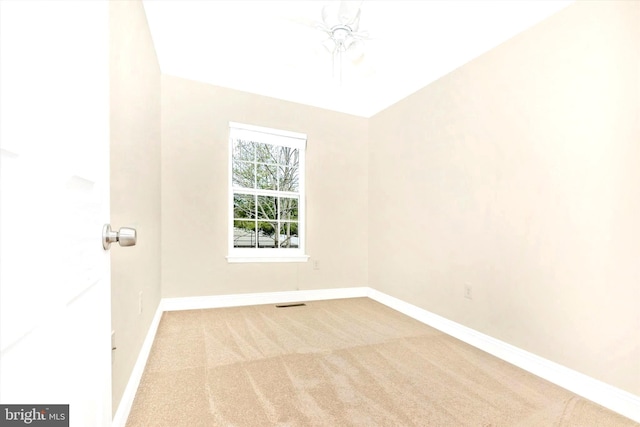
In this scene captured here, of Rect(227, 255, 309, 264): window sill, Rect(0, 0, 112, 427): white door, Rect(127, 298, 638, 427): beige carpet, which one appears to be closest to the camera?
Rect(0, 0, 112, 427): white door

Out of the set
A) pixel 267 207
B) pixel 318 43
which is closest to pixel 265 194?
pixel 267 207

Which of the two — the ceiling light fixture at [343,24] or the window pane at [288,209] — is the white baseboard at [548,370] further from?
Result: the ceiling light fixture at [343,24]

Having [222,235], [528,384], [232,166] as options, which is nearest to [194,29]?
[232,166]

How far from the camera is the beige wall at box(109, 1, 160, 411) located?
4.65ft

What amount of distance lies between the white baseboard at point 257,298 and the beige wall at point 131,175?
71 centimetres

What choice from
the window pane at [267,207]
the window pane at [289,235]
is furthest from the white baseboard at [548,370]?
the window pane at [267,207]

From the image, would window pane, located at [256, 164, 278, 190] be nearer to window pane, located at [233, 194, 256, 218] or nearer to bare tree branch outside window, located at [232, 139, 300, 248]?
bare tree branch outside window, located at [232, 139, 300, 248]

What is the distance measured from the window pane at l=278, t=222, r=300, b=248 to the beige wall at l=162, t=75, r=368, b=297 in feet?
0.67

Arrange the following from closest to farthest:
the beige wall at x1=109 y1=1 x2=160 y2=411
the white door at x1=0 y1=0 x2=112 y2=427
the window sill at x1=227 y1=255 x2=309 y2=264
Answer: the white door at x1=0 y1=0 x2=112 y2=427 → the beige wall at x1=109 y1=1 x2=160 y2=411 → the window sill at x1=227 y1=255 x2=309 y2=264

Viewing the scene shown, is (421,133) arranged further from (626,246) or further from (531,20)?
(626,246)

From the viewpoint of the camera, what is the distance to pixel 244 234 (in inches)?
147

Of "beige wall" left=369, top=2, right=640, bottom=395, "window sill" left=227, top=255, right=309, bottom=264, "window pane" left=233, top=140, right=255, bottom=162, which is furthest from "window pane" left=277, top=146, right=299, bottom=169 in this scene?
"beige wall" left=369, top=2, right=640, bottom=395

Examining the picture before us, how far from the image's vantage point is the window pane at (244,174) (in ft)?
12.2

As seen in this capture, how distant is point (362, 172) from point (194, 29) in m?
2.53
